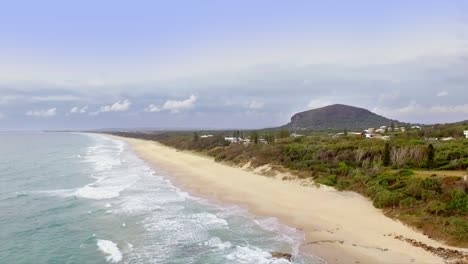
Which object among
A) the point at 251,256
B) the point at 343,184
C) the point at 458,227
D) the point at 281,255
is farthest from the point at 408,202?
the point at 251,256

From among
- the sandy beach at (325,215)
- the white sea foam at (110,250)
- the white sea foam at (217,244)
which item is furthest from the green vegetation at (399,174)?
the white sea foam at (110,250)

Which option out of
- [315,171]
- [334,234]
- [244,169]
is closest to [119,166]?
[244,169]

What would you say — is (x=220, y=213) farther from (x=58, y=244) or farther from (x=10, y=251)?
(x=10, y=251)

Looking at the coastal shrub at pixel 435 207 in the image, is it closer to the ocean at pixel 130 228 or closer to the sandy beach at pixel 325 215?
the sandy beach at pixel 325 215

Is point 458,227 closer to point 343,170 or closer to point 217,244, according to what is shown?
point 217,244

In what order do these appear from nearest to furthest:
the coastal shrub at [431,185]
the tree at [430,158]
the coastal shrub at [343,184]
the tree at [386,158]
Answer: the coastal shrub at [431,185] < the coastal shrub at [343,184] < the tree at [430,158] < the tree at [386,158]

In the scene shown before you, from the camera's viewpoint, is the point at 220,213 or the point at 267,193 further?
the point at 267,193

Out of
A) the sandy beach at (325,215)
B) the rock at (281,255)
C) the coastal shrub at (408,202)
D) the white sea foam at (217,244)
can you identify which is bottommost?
the white sea foam at (217,244)
